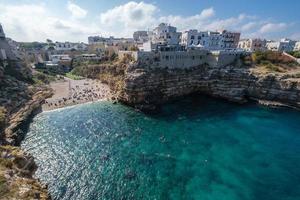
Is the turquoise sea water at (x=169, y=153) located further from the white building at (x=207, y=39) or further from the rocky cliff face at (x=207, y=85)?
the white building at (x=207, y=39)

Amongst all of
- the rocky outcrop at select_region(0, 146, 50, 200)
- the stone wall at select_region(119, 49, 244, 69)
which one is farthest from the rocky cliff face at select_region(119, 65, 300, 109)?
the rocky outcrop at select_region(0, 146, 50, 200)

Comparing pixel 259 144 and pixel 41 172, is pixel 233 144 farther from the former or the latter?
pixel 41 172

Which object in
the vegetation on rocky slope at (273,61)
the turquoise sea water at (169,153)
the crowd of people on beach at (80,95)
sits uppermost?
the vegetation on rocky slope at (273,61)

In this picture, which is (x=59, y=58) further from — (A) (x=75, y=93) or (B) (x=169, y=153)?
(B) (x=169, y=153)

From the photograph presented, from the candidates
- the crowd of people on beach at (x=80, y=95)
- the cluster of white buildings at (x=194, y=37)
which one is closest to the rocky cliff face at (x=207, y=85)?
the crowd of people on beach at (x=80, y=95)

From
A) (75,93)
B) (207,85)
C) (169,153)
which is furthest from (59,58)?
(169,153)

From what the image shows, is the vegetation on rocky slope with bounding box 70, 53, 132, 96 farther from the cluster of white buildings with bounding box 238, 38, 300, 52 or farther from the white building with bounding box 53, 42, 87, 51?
the cluster of white buildings with bounding box 238, 38, 300, 52

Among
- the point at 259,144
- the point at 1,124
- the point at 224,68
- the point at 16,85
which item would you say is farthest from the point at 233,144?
the point at 16,85
